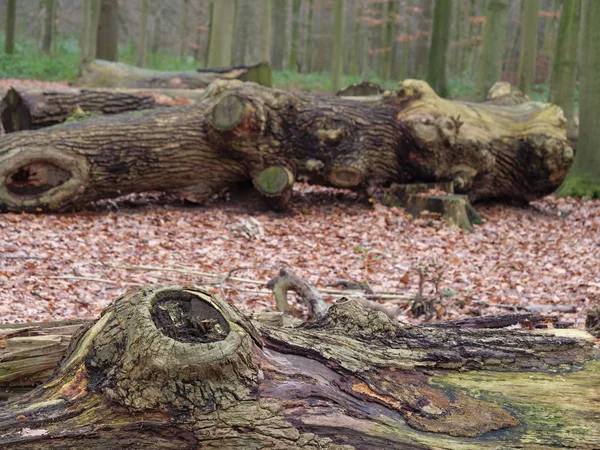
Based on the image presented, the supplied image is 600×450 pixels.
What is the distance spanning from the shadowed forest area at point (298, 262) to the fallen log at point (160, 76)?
0.17 ft

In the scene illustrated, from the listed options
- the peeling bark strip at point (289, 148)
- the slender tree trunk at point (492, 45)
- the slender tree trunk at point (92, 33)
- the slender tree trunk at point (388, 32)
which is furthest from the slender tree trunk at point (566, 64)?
the slender tree trunk at point (92, 33)

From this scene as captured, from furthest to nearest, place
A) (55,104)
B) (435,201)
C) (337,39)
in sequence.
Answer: (337,39), (55,104), (435,201)

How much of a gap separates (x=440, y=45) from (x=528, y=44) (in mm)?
2291

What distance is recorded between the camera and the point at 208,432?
2078 millimetres

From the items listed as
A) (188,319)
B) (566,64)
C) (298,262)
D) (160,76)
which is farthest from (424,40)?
(188,319)

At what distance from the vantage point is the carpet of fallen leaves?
5.73 metres

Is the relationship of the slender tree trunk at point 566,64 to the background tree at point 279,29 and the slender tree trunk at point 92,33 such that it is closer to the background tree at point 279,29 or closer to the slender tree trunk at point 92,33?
the slender tree trunk at point 92,33

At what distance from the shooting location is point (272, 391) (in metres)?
2.25

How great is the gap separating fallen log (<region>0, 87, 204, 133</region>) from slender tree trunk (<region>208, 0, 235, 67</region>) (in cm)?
505

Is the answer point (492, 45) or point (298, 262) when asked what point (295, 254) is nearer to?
point (298, 262)

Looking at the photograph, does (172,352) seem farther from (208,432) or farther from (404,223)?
(404,223)

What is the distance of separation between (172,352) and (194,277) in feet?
14.0

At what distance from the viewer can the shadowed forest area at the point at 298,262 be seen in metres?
2.18

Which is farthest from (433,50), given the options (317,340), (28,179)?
(317,340)
